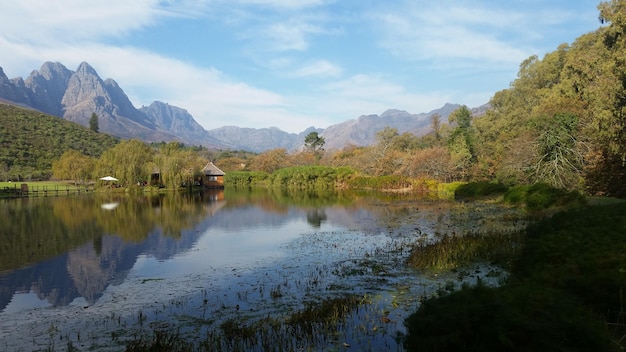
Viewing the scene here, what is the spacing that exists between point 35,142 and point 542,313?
88557 mm

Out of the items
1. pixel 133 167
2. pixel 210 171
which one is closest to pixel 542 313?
pixel 133 167

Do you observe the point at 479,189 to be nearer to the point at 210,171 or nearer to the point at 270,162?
the point at 210,171

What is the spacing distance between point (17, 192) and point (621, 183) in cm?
5802

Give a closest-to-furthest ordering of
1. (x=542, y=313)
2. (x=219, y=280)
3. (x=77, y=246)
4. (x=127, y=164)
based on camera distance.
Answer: (x=542, y=313) → (x=219, y=280) → (x=77, y=246) → (x=127, y=164)

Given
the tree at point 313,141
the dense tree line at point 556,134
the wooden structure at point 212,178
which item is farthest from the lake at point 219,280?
the tree at point 313,141

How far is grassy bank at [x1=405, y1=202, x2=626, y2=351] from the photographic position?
4438 millimetres

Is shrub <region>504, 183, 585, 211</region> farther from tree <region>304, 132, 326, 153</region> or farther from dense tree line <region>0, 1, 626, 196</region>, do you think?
tree <region>304, 132, 326, 153</region>

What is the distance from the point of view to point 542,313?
4680mm

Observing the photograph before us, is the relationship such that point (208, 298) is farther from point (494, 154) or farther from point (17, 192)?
point (17, 192)

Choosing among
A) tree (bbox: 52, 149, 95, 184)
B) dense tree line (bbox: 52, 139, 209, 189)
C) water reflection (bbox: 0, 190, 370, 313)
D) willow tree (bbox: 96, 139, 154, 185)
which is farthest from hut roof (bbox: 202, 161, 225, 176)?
water reflection (bbox: 0, 190, 370, 313)

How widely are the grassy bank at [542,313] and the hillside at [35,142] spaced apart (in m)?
74.5

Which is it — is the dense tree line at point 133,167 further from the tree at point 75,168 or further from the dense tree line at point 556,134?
the dense tree line at point 556,134

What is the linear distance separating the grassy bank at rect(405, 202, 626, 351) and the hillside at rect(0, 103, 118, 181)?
244 ft

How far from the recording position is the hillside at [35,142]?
213 ft
